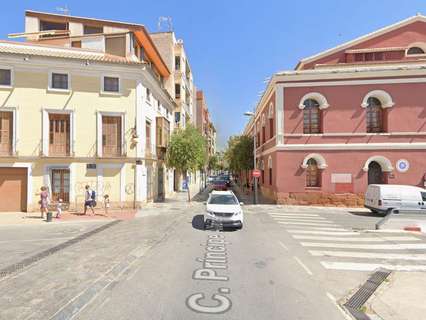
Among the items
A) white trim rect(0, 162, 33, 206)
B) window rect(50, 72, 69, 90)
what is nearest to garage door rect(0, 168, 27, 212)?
white trim rect(0, 162, 33, 206)

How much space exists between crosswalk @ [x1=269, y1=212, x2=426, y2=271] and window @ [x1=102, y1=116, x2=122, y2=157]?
38.4 ft

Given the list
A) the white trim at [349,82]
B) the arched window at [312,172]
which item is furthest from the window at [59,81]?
the arched window at [312,172]

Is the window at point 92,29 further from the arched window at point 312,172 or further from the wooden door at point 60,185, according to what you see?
the arched window at point 312,172

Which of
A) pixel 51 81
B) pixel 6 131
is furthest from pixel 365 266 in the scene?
pixel 6 131

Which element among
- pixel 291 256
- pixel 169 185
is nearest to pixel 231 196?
pixel 291 256

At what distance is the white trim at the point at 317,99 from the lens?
20562 mm

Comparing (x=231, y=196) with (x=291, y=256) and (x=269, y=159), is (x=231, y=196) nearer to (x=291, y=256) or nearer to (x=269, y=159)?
(x=291, y=256)

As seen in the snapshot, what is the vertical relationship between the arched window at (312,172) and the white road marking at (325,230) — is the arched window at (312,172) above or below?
above

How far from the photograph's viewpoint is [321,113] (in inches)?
824

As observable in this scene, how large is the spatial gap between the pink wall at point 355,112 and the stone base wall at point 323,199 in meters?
4.13

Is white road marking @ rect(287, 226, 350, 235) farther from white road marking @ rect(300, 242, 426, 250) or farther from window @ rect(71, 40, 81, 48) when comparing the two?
window @ rect(71, 40, 81, 48)

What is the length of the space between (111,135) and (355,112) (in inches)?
712

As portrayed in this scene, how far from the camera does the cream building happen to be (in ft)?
56.0

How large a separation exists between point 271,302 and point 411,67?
73.0 ft
